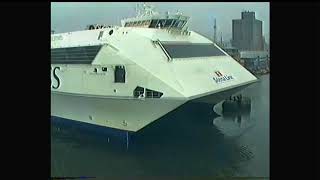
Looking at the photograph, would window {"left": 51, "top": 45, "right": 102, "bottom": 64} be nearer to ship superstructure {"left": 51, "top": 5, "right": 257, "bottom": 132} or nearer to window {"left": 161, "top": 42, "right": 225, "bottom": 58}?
ship superstructure {"left": 51, "top": 5, "right": 257, "bottom": 132}

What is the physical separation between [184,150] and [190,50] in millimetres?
1844

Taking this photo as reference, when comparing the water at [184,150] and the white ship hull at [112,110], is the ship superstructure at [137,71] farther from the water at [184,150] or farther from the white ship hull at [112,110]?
the water at [184,150]

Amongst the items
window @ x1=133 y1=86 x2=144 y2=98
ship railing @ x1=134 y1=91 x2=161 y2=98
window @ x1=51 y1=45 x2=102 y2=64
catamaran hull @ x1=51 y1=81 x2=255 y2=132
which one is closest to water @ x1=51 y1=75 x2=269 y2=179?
catamaran hull @ x1=51 y1=81 x2=255 y2=132

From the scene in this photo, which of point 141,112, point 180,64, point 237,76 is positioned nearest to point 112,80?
point 141,112

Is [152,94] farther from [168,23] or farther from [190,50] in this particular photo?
[168,23]

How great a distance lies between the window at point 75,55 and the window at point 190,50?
4.13 ft

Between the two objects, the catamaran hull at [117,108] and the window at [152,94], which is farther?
the catamaran hull at [117,108]

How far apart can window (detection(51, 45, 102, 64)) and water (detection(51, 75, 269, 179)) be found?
147 cm

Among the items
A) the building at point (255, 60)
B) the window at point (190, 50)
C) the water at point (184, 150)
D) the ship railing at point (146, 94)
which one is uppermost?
the window at point (190, 50)

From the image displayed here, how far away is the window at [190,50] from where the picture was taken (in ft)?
23.3

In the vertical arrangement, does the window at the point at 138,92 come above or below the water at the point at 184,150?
above

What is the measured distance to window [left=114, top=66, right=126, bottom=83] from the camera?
22.4ft

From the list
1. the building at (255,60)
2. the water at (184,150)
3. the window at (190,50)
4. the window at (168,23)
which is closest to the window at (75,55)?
the window at (190,50)

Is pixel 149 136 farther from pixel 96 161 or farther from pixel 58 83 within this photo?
pixel 58 83
